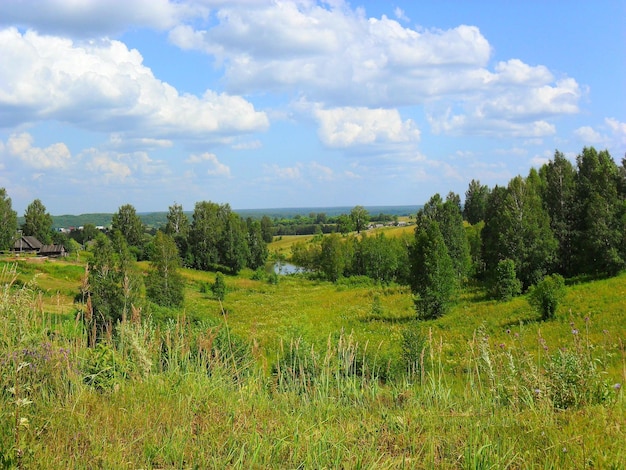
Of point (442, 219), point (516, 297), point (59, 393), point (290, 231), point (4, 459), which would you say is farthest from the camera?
point (290, 231)

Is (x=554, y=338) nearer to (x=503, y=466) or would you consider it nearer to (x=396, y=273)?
(x=503, y=466)

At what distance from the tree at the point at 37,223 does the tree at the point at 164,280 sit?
61.3 m

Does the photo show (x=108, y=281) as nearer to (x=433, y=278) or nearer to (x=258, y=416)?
(x=258, y=416)

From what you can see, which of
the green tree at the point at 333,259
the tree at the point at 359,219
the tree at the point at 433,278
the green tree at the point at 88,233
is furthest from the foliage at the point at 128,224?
the tree at the point at 433,278

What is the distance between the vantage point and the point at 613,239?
3456 centimetres

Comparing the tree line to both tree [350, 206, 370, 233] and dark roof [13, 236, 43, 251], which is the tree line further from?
tree [350, 206, 370, 233]

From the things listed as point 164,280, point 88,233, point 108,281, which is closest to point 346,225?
point 88,233

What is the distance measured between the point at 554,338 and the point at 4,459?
21572mm

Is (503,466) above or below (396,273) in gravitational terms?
above

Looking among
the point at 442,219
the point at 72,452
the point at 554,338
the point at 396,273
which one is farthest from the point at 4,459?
the point at 396,273

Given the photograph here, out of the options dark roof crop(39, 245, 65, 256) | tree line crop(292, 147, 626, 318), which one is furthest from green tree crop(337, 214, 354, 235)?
tree line crop(292, 147, 626, 318)

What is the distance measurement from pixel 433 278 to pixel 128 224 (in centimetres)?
7123

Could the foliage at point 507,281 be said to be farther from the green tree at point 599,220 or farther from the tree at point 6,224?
the tree at point 6,224

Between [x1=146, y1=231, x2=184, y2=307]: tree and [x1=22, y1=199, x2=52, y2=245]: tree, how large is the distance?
61339 millimetres
